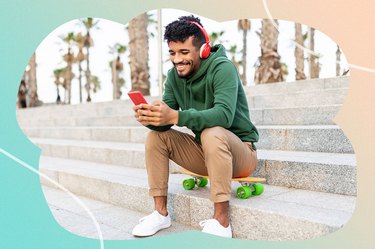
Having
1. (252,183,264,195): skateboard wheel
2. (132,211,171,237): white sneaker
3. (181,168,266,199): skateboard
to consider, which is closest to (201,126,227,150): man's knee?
(181,168,266,199): skateboard

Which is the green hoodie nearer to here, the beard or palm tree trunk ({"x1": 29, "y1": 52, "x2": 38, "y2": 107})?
the beard

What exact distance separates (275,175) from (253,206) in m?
0.61

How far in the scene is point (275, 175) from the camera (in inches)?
109

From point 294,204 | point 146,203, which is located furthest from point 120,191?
point 294,204

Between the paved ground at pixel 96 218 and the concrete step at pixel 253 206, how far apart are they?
0.08 meters

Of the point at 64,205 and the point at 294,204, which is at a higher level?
the point at 294,204

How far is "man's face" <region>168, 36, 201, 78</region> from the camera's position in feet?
7.38

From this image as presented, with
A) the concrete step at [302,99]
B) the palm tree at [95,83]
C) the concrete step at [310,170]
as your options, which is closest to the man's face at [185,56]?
the concrete step at [310,170]

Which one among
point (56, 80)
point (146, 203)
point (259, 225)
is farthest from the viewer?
point (56, 80)

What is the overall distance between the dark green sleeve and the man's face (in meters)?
0.15

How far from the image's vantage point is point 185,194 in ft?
8.62

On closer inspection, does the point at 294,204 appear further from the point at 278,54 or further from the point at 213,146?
the point at 278,54

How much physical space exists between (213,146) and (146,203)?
42.7 inches

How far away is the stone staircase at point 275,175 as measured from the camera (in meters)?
2.14
